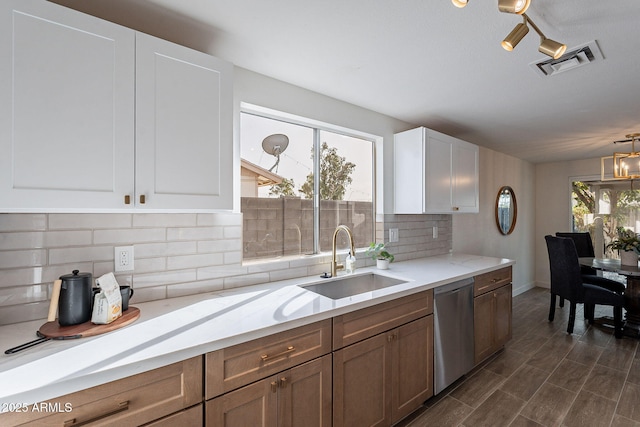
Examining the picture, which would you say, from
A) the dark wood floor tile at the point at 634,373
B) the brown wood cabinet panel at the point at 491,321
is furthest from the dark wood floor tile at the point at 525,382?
the dark wood floor tile at the point at 634,373


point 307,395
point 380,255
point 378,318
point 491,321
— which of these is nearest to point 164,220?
point 307,395

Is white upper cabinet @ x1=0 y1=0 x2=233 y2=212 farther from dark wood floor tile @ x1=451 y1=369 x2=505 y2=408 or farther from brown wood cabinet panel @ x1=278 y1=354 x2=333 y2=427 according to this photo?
dark wood floor tile @ x1=451 y1=369 x2=505 y2=408

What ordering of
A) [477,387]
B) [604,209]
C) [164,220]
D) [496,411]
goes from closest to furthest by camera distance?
[164,220]
[496,411]
[477,387]
[604,209]

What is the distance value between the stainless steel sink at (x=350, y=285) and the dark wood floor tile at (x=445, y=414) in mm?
902

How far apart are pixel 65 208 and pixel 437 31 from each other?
1.88m

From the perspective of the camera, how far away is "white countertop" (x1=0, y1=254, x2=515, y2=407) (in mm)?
896

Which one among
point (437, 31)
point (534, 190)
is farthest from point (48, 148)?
point (534, 190)

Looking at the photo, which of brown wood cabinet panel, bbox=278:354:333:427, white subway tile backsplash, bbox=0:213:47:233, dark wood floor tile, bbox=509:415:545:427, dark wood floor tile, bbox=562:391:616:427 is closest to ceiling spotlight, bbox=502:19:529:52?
brown wood cabinet panel, bbox=278:354:333:427

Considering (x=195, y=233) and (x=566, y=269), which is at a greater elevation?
(x=195, y=233)

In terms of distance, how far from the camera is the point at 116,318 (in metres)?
1.29

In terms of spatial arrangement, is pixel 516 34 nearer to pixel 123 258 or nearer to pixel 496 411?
pixel 123 258

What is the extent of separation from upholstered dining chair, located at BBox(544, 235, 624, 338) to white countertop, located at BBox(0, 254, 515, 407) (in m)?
2.65

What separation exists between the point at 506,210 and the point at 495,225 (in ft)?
1.50

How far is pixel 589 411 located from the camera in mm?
2137
